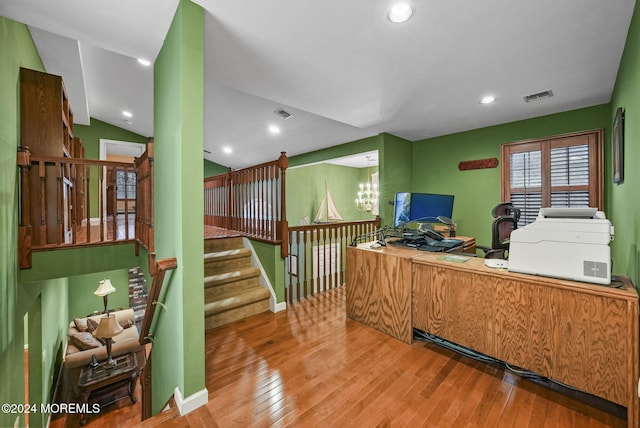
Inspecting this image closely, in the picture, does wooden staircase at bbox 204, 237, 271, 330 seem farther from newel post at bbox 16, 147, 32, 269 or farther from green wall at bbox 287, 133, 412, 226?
green wall at bbox 287, 133, 412, 226

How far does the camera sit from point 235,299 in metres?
2.90

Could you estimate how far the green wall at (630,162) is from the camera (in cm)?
164

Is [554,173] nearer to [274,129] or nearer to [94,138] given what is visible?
[274,129]

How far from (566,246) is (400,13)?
5.93 feet

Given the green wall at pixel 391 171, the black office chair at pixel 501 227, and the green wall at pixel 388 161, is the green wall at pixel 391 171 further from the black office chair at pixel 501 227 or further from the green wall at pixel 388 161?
the black office chair at pixel 501 227

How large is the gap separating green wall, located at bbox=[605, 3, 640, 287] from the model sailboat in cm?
578

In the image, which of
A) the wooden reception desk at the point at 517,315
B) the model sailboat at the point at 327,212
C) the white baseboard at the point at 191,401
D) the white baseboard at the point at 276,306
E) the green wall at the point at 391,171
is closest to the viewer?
the wooden reception desk at the point at 517,315

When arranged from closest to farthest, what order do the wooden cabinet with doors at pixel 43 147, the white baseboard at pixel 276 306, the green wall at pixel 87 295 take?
the wooden cabinet with doors at pixel 43 147 → the white baseboard at pixel 276 306 → the green wall at pixel 87 295

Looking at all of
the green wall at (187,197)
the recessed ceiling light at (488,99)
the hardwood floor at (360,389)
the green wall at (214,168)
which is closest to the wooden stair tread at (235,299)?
the hardwood floor at (360,389)

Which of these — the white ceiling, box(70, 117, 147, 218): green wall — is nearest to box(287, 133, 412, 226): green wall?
the white ceiling

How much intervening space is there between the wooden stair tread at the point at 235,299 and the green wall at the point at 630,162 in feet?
9.97

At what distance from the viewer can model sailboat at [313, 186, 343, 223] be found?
752cm

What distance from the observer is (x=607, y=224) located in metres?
1.39

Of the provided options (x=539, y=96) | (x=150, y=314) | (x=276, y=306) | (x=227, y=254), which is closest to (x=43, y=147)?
(x=227, y=254)
